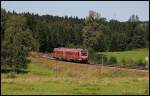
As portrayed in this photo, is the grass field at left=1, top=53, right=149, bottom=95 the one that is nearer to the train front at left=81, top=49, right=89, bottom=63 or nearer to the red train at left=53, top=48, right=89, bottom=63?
the red train at left=53, top=48, right=89, bottom=63

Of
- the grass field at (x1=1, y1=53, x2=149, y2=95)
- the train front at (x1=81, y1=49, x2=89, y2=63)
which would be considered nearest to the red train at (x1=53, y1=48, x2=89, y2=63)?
the train front at (x1=81, y1=49, x2=89, y2=63)

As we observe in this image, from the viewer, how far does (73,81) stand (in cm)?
2978

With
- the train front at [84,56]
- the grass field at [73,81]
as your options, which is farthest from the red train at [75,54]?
the grass field at [73,81]

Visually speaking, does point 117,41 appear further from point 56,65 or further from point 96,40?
point 56,65

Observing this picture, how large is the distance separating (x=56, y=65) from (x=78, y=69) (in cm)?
1053

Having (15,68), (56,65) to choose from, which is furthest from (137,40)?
(15,68)

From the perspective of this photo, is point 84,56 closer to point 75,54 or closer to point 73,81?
point 75,54

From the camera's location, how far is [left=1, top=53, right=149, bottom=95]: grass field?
23516 millimetres

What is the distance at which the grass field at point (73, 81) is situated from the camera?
2352cm

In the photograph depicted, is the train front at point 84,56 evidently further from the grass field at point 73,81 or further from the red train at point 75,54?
the grass field at point 73,81

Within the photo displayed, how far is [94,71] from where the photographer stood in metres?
56.8

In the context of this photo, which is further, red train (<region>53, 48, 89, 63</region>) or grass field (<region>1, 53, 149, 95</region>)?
red train (<region>53, 48, 89, 63</region>)

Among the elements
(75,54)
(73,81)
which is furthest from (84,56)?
(73,81)

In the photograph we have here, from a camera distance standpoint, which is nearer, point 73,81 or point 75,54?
point 73,81
